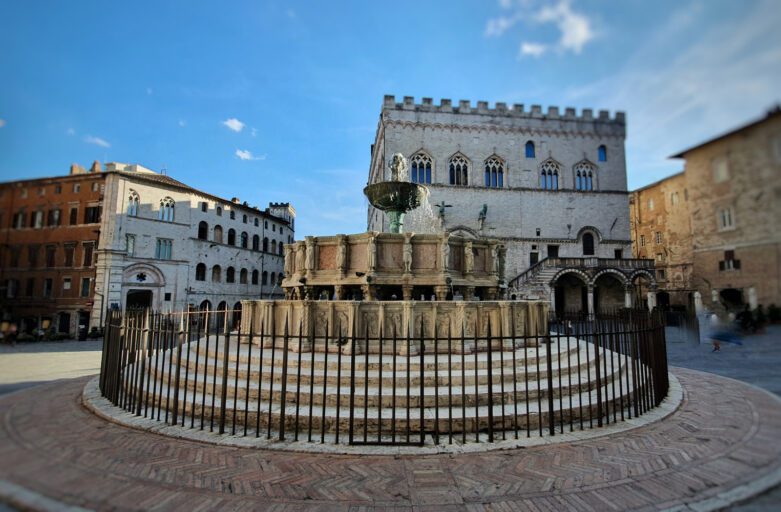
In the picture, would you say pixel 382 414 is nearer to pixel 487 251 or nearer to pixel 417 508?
pixel 417 508

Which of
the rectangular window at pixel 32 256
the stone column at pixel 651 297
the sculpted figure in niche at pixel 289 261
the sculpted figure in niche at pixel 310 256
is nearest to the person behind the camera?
the rectangular window at pixel 32 256

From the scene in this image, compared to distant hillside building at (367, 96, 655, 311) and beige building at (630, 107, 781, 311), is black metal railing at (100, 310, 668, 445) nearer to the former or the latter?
beige building at (630, 107, 781, 311)

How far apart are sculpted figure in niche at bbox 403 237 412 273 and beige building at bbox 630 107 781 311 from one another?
18.9ft

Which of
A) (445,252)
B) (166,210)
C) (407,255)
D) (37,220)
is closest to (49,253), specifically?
(37,220)

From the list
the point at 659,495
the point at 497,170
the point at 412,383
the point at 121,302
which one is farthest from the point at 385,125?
the point at 659,495

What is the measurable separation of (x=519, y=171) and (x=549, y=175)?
10.4ft

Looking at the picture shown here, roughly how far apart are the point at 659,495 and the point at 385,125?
3388 cm

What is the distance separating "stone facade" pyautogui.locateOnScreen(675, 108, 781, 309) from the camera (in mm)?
1799

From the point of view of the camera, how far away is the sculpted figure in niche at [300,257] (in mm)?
9539

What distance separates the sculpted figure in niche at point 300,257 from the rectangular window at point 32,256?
5662mm

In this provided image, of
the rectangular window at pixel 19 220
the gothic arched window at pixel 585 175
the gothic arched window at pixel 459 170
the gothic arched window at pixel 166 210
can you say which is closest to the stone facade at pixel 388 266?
the rectangular window at pixel 19 220

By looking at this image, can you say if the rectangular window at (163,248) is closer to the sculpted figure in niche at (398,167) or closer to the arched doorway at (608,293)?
the sculpted figure in niche at (398,167)

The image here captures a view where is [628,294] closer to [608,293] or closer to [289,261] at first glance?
[608,293]

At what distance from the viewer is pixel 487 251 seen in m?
9.88
